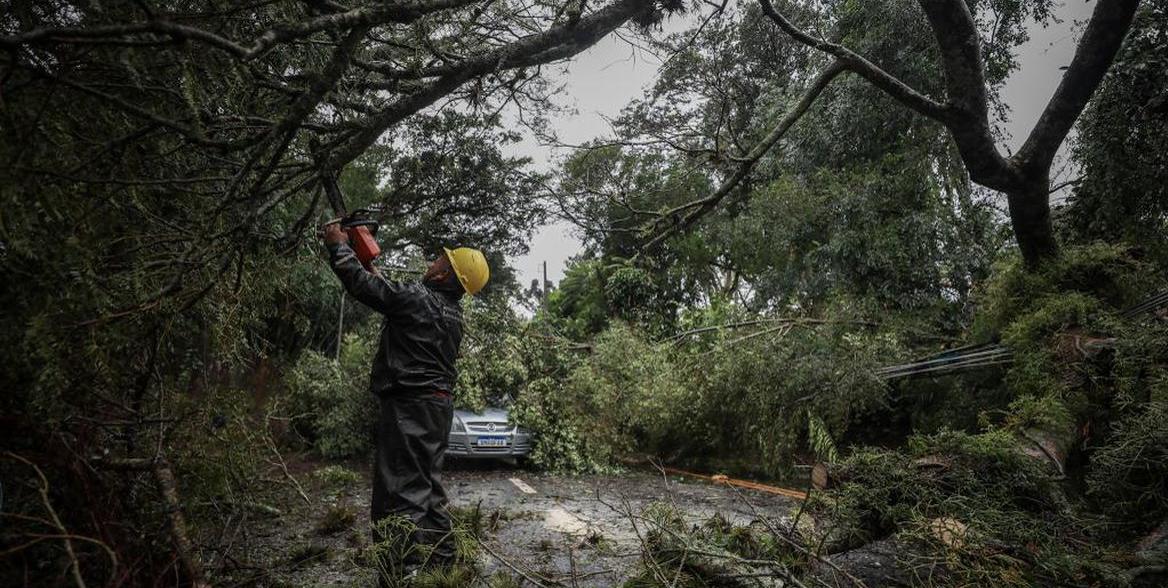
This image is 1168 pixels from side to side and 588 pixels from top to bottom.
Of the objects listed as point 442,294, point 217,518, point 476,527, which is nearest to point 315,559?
point 217,518

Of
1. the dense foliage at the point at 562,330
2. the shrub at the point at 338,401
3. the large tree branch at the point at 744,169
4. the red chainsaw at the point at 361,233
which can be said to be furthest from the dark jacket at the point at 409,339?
the shrub at the point at 338,401

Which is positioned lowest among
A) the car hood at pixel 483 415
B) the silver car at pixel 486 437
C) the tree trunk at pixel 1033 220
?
the silver car at pixel 486 437

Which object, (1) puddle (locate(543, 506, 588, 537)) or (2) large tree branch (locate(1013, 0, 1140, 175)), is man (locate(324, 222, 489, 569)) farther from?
(2) large tree branch (locate(1013, 0, 1140, 175))

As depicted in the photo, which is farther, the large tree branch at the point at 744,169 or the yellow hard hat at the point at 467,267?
the large tree branch at the point at 744,169

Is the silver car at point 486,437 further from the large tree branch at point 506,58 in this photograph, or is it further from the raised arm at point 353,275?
the large tree branch at point 506,58

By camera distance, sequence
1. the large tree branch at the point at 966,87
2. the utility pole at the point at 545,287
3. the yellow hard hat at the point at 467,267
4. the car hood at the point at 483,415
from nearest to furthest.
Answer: the yellow hard hat at the point at 467,267 → the large tree branch at the point at 966,87 → the car hood at the point at 483,415 → the utility pole at the point at 545,287

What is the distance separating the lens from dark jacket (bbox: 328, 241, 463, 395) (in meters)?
3.69

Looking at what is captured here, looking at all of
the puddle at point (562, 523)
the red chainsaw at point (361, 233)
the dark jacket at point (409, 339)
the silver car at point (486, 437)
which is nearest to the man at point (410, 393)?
the dark jacket at point (409, 339)

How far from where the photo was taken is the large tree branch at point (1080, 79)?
4.75 metres

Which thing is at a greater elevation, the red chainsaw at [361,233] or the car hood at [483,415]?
the red chainsaw at [361,233]

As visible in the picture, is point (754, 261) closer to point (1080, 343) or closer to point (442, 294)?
point (1080, 343)

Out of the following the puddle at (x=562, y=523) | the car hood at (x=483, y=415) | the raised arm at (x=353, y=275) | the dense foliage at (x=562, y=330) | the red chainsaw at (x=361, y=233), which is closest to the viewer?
the dense foliage at (x=562, y=330)

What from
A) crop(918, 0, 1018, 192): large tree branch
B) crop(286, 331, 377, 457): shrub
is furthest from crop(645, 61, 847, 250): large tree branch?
crop(286, 331, 377, 457): shrub

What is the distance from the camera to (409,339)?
377cm
